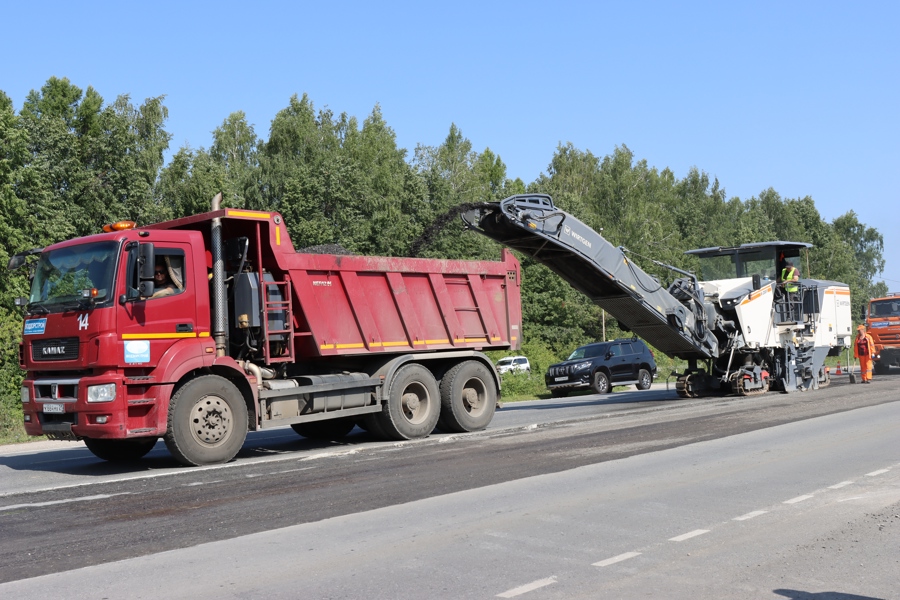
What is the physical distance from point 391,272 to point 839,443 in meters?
6.71

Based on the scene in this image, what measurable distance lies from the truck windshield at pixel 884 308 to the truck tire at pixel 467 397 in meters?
21.7

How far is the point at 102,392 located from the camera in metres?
10.9

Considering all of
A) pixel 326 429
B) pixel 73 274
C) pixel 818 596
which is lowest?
pixel 818 596

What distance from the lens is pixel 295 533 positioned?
7504 millimetres

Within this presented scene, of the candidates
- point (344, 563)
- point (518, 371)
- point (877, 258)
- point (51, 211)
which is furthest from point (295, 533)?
point (877, 258)

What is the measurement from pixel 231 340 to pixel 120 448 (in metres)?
2.15

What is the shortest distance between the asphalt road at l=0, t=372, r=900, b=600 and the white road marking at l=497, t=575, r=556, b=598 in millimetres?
21

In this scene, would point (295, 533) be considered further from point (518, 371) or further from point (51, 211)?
point (51, 211)

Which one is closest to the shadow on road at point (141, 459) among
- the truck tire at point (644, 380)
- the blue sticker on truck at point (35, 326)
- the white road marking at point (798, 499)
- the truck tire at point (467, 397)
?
the truck tire at point (467, 397)

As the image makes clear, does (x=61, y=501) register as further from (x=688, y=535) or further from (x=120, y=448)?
(x=688, y=535)

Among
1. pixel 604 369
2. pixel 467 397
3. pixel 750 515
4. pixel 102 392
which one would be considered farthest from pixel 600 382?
pixel 750 515

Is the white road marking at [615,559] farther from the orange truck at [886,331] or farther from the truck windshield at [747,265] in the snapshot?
the orange truck at [886,331]

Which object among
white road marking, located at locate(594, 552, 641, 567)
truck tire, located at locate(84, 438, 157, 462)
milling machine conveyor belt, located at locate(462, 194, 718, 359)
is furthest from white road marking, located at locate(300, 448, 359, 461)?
white road marking, located at locate(594, 552, 641, 567)

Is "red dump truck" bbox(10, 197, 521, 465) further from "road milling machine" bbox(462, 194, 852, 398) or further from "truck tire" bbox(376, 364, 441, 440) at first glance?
"road milling machine" bbox(462, 194, 852, 398)
